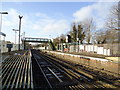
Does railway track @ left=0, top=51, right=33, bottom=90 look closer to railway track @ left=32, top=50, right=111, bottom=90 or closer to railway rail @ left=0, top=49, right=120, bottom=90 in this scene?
railway rail @ left=0, top=49, right=120, bottom=90

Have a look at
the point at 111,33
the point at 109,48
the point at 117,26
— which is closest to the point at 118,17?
the point at 117,26

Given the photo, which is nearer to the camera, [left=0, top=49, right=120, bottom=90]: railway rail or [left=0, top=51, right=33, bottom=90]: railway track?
[left=0, top=51, right=33, bottom=90]: railway track

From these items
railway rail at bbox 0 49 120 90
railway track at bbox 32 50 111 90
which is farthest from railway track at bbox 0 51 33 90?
railway track at bbox 32 50 111 90

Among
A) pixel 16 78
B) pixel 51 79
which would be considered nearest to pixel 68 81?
pixel 51 79

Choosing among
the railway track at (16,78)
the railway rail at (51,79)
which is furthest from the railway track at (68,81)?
the railway track at (16,78)

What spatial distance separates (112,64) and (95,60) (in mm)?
2887

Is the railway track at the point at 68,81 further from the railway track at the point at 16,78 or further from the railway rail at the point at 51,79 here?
the railway track at the point at 16,78

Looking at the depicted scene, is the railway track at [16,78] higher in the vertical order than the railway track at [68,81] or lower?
higher

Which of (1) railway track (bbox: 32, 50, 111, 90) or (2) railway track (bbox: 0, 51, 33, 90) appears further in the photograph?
(1) railway track (bbox: 32, 50, 111, 90)

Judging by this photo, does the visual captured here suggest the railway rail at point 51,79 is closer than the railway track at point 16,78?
No

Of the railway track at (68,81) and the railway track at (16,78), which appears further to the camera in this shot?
Answer: the railway track at (68,81)

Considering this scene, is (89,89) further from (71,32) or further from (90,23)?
(71,32)

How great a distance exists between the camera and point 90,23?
47.3 m

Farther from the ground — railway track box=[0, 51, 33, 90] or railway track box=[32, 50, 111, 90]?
railway track box=[0, 51, 33, 90]
